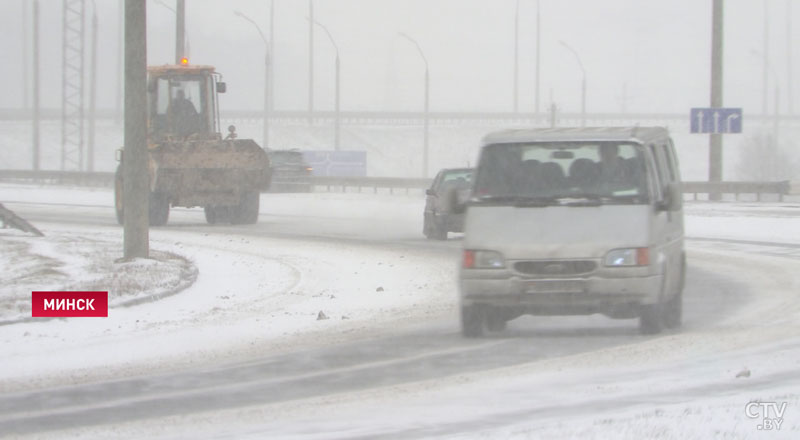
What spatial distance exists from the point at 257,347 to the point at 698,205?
3015cm

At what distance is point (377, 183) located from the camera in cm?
5591

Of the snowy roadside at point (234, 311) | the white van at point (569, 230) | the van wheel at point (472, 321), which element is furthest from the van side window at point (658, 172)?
the snowy roadside at point (234, 311)

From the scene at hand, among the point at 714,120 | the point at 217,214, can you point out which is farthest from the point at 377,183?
the point at 217,214

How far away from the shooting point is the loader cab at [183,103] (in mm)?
30984

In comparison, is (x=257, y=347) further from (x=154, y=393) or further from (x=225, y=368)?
(x=154, y=393)

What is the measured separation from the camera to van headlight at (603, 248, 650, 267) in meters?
12.7

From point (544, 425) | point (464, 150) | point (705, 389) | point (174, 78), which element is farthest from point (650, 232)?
point (464, 150)

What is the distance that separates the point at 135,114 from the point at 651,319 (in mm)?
9061

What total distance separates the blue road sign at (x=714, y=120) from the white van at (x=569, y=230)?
85.8ft

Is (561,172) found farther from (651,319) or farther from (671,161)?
(671,161)

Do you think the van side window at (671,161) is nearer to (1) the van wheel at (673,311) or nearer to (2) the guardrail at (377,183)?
(1) the van wheel at (673,311)

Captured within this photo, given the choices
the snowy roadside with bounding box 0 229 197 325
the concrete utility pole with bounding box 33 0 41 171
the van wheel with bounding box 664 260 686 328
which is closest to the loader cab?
the snowy roadside with bounding box 0 229 197 325

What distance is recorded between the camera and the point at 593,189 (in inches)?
520

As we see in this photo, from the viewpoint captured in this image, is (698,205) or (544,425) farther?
(698,205)
